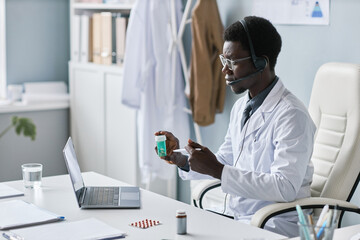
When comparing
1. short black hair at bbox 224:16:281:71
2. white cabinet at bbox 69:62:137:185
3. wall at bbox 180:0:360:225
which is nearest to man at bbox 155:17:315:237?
short black hair at bbox 224:16:281:71

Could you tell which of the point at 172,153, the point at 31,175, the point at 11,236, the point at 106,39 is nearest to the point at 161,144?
the point at 172,153

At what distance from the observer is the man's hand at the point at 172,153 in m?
2.48

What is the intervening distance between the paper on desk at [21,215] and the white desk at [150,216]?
0.18 feet

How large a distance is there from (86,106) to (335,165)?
97.7 inches

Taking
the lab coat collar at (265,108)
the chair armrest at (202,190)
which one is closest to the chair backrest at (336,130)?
the lab coat collar at (265,108)

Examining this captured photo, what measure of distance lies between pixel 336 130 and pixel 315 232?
1102 millimetres

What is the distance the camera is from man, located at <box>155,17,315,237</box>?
226 cm

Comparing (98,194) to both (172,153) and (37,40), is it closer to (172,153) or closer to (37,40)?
(172,153)

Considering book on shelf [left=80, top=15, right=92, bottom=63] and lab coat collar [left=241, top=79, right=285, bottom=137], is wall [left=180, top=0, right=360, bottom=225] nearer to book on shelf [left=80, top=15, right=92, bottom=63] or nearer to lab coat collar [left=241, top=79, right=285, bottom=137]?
lab coat collar [left=241, top=79, right=285, bottom=137]

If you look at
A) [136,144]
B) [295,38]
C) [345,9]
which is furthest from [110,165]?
[345,9]

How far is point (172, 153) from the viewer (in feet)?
8.23

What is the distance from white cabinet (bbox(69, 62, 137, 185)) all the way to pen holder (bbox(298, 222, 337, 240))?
8.88 ft

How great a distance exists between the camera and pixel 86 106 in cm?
460

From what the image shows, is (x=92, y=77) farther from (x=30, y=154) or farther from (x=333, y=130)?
(x=333, y=130)
